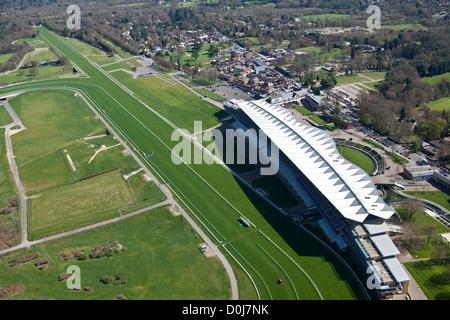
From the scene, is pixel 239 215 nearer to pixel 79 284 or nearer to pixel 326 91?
pixel 79 284

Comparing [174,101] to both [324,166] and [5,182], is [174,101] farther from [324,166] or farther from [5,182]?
[324,166]

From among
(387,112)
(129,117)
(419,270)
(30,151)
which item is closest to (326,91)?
(387,112)

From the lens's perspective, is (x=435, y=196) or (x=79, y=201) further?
(x=79, y=201)

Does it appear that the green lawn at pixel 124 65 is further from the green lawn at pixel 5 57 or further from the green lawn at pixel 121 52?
the green lawn at pixel 5 57

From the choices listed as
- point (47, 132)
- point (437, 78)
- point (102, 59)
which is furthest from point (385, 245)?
point (102, 59)

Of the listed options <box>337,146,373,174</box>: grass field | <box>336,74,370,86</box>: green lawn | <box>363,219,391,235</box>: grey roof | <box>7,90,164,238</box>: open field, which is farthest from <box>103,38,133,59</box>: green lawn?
<box>363,219,391,235</box>: grey roof

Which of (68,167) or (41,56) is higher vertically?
(41,56)

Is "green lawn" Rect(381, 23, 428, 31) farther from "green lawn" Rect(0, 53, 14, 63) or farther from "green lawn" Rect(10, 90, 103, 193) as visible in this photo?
"green lawn" Rect(0, 53, 14, 63)

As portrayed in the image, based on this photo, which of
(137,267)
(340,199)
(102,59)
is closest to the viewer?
(137,267)
